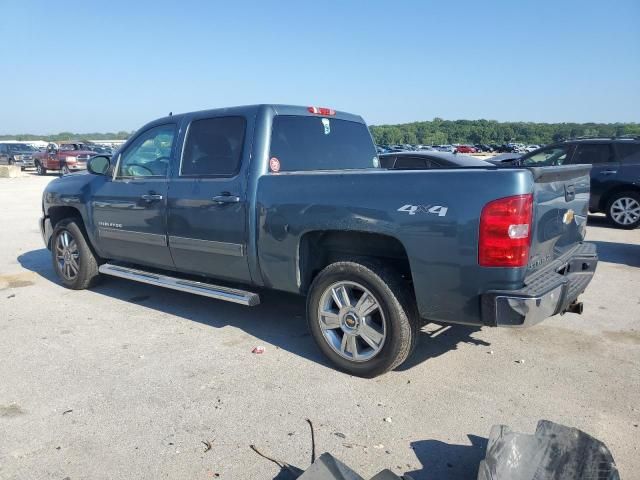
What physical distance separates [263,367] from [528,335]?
2.32 metres

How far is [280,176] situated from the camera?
400cm

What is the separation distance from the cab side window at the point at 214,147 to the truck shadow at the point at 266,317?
4.68ft

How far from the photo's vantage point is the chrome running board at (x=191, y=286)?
4270 millimetres

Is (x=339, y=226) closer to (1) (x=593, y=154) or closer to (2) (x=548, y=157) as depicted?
(1) (x=593, y=154)

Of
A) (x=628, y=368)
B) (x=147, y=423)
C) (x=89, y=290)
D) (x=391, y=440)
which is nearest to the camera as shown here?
(x=391, y=440)

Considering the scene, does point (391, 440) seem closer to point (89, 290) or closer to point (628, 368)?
point (628, 368)

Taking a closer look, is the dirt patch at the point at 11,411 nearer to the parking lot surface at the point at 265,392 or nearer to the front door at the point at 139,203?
the parking lot surface at the point at 265,392

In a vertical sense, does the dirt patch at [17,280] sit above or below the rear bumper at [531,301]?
below

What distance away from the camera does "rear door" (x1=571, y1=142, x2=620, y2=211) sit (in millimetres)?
10008

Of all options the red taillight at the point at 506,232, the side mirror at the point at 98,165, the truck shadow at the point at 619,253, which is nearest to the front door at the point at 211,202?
the side mirror at the point at 98,165

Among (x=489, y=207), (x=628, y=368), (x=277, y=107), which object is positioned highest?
(x=277, y=107)

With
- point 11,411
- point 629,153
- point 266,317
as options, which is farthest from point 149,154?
point 629,153

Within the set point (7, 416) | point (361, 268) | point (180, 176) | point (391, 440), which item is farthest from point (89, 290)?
point (391, 440)

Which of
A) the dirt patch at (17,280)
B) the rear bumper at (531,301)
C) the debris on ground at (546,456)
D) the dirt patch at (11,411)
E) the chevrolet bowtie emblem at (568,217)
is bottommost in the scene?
the dirt patch at (11,411)
